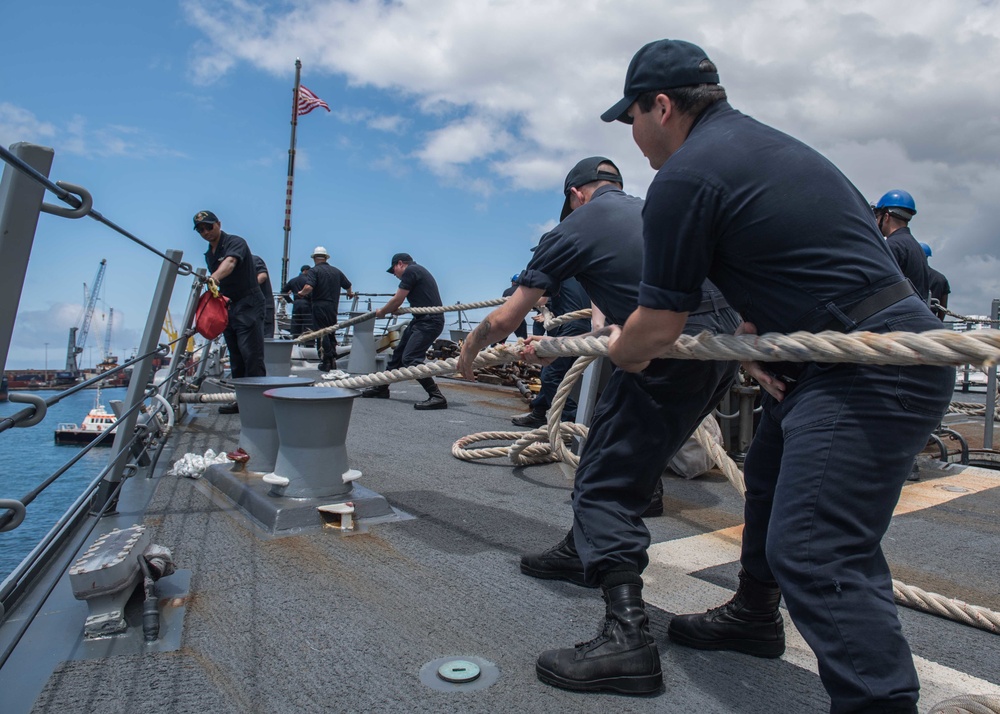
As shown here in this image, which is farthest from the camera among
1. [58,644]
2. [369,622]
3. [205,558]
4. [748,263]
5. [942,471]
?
[942,471]

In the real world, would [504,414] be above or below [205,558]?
above

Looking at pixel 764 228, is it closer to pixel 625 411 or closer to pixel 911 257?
pixel 625 411

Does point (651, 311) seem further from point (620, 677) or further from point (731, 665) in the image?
point (731, 665)

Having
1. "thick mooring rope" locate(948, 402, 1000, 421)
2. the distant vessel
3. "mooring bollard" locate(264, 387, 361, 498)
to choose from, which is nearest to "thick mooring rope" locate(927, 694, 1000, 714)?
"mooring bollard" locate(264, 387, 361, 498)

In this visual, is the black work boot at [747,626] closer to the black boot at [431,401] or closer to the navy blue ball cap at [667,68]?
the navy blue ball cap at [667,68]

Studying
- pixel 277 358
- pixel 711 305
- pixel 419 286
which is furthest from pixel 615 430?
pixel 277 358

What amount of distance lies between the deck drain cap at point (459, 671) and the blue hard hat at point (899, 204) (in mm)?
4759

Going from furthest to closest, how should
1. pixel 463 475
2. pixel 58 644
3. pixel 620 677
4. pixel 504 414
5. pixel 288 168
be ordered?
pixel 288 168 < pixel 504 414 < pixel 463 475 < pixel 58 644 < pixel 620 677

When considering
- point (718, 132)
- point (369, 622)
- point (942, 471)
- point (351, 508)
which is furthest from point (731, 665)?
point (942, 471)

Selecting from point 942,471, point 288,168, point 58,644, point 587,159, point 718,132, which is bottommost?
point 58,644

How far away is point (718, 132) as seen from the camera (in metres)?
1.61

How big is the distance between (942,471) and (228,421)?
5784mm

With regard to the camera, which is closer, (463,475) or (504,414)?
(463,475)

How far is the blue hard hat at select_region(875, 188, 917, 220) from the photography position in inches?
203
